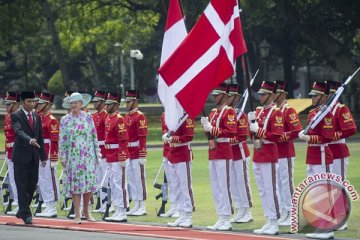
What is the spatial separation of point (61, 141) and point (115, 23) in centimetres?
5563

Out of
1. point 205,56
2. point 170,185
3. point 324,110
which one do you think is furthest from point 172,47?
point 324,110

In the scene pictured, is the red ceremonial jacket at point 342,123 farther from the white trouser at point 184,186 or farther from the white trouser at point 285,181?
the white trouser at point 184,186

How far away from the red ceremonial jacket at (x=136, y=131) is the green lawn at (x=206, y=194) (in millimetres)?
1030

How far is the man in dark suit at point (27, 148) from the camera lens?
19438 mm

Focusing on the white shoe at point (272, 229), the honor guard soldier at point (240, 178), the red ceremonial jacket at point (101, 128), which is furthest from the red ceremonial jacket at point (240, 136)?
the red ceremonial jacket at point (101, 128)

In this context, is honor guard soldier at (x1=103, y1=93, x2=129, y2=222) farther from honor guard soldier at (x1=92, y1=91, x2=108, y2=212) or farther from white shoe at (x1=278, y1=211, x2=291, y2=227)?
white shoe at (x1=278, y1=211, x2=291, y2=227)

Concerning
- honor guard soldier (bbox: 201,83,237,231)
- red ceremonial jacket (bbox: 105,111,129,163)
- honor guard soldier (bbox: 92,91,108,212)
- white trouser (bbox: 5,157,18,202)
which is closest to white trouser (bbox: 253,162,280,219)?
honor guard soldier (bbox: 201,83,237,231)

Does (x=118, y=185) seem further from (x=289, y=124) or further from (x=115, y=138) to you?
(x=289, y=124)

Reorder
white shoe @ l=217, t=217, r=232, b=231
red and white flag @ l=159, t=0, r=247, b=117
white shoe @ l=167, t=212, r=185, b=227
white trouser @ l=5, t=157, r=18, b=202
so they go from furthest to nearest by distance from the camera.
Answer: white trouser @ l=5, t=157, r=18, b=202 → white shoe @ l=167, t=212, r=185, b=227 → white shoe @ l=217, t=217, r=232, b=231 → red and white flag @ l=159, t=0, r=247, b=117

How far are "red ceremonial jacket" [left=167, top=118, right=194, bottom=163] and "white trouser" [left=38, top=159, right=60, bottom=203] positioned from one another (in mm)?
2868

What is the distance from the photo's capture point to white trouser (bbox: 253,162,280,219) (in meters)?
17.2

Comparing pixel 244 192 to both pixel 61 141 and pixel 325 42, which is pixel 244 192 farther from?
pixel 325 42

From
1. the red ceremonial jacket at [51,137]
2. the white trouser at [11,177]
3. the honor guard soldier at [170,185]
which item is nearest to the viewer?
the honor guard soldier at [170,185]

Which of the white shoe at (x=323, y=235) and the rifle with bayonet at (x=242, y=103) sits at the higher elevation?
the rifle with bayonet at (x=242, y=103)
